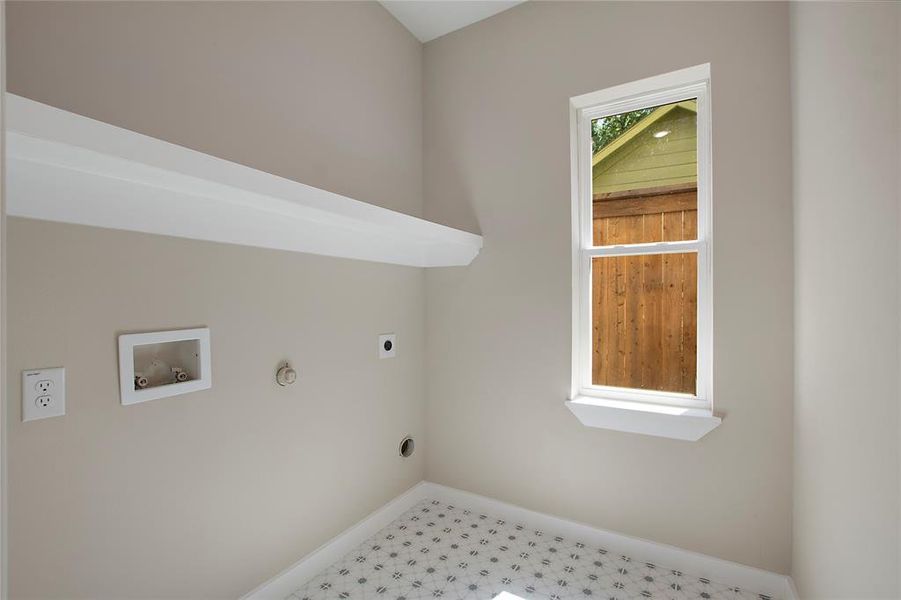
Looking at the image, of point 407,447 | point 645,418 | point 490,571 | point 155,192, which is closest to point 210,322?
point 155,192

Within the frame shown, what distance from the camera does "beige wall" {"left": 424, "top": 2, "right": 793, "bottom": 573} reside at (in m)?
1.68

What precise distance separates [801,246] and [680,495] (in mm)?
1092

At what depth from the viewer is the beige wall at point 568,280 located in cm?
168

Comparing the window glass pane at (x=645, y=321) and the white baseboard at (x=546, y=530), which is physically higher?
the window glass pane at (x=645, y=321)

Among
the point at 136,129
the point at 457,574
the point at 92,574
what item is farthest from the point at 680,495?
the point at 136,129

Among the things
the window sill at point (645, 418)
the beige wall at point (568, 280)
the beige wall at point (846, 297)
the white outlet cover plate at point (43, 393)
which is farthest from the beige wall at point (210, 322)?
the beige wall at point (846, 297)

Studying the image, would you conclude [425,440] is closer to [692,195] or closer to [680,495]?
[680,495]

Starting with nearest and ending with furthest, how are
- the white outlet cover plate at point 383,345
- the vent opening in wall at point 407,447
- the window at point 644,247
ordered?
the window at point 644,247
the white outlet cover plate at point 383,345
the vent opening in wall at point 407,447

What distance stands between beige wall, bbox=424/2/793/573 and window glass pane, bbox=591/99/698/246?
159mm

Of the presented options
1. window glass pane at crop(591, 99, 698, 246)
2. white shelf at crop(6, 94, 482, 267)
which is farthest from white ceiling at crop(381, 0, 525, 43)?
white shelf at crop(6, 94, 482, 267)

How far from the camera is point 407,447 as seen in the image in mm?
2400

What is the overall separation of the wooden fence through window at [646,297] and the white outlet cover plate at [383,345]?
3.28 feet

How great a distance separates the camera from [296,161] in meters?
1.74

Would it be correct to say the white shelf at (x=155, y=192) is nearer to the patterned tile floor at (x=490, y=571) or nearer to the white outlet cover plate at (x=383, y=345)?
the white outlet cover plate at (x=383, y=345)
